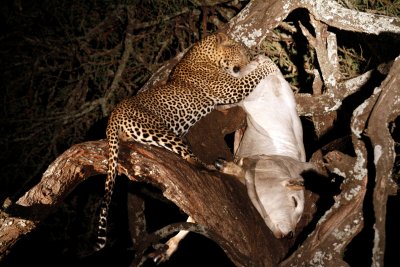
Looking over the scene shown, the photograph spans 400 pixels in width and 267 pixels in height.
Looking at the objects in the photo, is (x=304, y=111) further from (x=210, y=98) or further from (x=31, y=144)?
(x=31, y=144)

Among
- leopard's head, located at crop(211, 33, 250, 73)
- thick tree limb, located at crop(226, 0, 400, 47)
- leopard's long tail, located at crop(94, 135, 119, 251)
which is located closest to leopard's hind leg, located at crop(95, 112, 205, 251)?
leopard's long tail, located at crop(94, 135, 119, 251)

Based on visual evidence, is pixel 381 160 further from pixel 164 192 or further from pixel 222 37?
pixel 222 37

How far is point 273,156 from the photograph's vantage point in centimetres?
466

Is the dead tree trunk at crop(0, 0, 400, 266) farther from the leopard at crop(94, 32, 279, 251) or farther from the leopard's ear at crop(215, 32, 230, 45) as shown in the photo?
the leopard's ear at crop(215, 32, 230, 45)

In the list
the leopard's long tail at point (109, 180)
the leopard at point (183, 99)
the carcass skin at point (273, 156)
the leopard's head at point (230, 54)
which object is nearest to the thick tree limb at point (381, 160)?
the carcass skin at point (273, 156)

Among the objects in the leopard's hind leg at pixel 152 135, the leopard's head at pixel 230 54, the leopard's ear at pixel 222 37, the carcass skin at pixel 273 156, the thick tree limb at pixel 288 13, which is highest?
the thick tree limb at pixel 288 13

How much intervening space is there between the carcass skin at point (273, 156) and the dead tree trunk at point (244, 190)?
13cm

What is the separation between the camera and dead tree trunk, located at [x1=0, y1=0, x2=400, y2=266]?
3.06 metres

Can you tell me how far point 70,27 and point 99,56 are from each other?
1.81 ft

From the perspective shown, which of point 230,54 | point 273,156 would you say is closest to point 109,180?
point 273,156

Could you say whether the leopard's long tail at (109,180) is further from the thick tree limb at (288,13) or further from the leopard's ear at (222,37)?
the thick tree limb at (288,13)

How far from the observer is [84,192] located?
27.8ft

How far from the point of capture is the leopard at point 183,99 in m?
4.44

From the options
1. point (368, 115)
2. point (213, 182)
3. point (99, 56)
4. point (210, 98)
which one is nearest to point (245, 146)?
point (210, 98)
